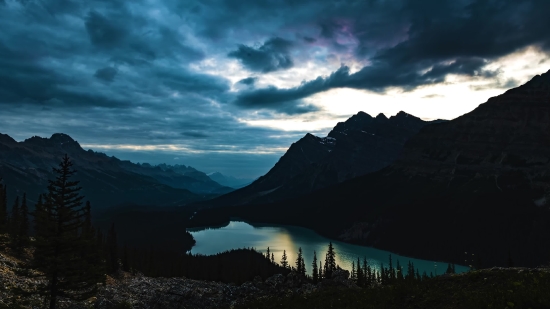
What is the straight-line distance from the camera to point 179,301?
198 ft

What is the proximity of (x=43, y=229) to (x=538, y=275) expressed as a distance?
5493cm

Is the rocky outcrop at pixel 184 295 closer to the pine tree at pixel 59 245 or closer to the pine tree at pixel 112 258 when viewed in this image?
the pine tree at pixel 59 245

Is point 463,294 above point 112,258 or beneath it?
above

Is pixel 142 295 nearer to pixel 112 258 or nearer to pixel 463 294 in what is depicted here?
pixel 112 258

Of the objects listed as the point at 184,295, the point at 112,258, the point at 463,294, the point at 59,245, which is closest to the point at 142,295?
the point at 184,295

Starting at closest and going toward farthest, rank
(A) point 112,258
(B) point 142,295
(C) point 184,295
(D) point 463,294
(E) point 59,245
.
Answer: (D) point 463,294
(E) point 59,245
(C) point 184,295
(B) point 142,295
(A) point 112,258

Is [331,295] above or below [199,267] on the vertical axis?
above

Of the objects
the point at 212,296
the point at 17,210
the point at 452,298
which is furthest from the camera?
the point at 17,210

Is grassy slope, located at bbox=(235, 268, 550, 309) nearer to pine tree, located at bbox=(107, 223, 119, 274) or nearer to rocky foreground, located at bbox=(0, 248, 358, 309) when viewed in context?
rocky foreground, located at bbox=(0, 248, 358, 309)

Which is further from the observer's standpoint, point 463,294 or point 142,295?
point 142,295

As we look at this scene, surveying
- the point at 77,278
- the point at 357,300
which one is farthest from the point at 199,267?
the point at 357,300

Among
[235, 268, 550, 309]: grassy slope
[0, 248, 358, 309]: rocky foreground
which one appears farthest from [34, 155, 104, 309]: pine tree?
[235, 268, 550, 309]: grassy slope

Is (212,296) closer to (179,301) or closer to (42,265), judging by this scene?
(179,301)

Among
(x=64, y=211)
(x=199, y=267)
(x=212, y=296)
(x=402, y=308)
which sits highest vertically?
(x=64, y=211)
